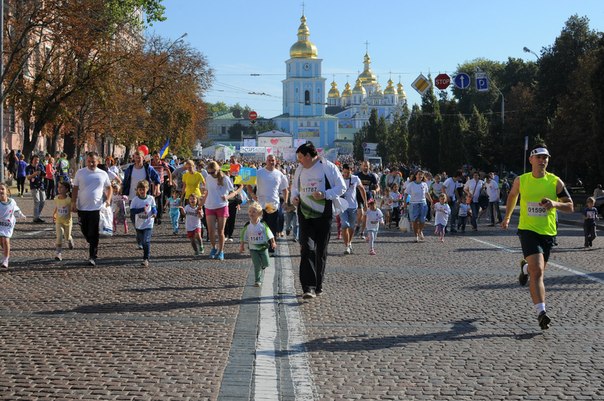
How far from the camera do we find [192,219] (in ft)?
52.1

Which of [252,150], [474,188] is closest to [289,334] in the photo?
[474,188]

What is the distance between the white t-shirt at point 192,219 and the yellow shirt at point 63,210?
192cm

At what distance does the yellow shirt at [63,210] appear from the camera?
15008 millimetres

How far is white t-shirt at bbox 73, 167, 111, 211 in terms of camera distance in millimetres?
13867

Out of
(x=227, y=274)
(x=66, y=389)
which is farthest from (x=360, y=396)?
(x=227, y=274)

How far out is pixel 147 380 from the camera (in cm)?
644

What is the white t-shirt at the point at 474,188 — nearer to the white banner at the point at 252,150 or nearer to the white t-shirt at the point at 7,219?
the white t-shirt at the point at 7,219

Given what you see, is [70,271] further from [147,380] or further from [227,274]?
[147,380]

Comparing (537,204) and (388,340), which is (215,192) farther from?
(388,340)

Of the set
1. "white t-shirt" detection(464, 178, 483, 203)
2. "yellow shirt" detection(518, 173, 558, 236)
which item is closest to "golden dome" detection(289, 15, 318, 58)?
"white t-shirt" detection(464, 178, 483, 203)

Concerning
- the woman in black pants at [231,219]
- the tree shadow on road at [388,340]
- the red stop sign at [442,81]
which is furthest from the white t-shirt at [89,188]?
the red stop sign at [442,81]

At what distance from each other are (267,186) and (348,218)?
193 centimetres

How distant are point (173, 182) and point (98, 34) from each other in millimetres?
13406

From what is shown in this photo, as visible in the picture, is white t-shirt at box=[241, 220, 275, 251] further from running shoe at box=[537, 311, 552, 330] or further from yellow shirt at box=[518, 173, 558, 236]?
running shoe at box=[537, 311, 552, 330]
